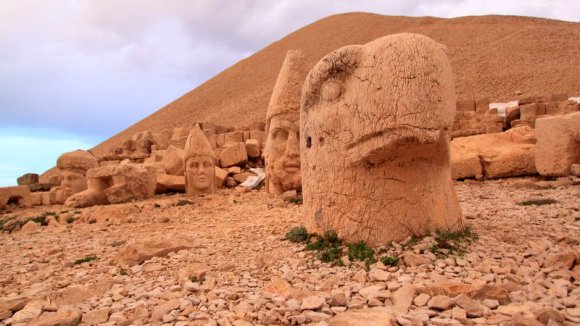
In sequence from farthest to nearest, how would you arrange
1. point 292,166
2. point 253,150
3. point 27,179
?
point 27,179
point 253,150
point 292,166

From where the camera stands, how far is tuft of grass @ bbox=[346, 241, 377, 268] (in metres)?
3.24

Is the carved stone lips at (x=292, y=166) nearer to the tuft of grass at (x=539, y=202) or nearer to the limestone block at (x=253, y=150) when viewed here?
the tuft of grass at (x=539, y=202)

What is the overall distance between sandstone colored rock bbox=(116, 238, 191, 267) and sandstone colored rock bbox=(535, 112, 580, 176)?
6.31m

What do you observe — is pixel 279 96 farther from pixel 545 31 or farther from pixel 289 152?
pixel 545 31

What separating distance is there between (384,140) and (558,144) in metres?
5.47

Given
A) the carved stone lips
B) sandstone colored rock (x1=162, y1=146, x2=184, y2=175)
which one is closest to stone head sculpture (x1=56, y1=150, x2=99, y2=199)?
sandstone colored rock (x1=162, y1=146, x2=184, y2=175)

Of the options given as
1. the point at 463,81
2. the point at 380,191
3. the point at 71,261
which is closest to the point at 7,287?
the point at 71,261

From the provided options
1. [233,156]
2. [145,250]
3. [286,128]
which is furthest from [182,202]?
[233,156]

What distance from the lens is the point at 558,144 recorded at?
23.4 ft

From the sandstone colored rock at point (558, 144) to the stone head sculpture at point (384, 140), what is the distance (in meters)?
4.53

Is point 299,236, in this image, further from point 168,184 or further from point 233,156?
point 233,156

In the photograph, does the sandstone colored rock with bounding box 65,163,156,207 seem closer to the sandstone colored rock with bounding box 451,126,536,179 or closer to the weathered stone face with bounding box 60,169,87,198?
the weathered stone face with bounding box 60,169,87,198

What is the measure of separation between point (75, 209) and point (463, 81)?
2472 centimetres

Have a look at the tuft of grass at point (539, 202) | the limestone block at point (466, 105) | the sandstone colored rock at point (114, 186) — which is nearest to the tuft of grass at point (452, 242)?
the tuft of grass at point (539, 202)
